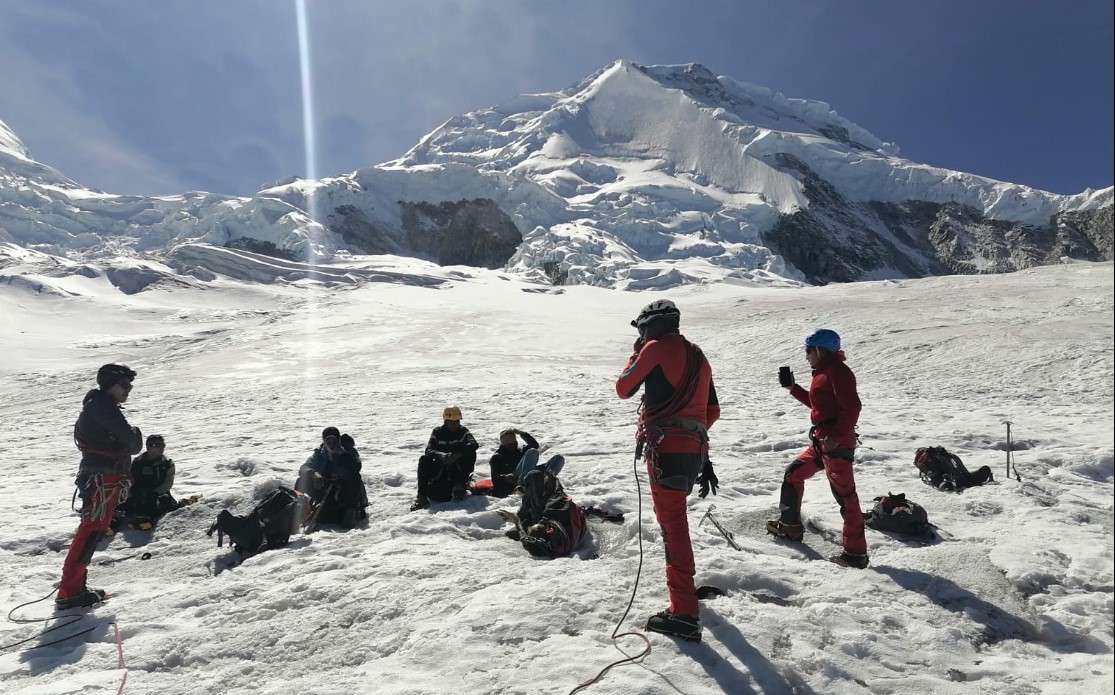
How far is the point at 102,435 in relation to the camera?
5340mm

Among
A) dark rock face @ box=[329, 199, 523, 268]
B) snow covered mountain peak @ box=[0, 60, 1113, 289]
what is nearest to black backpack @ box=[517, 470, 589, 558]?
snow covered mountain peak @ box=[0, 60, 1113, 289]

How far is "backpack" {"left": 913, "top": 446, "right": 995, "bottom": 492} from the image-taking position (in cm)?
705

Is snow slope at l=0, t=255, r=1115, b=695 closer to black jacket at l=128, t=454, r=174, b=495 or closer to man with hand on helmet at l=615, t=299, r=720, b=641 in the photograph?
man with hand on helmet at l=615, t=299, r=720, b=641

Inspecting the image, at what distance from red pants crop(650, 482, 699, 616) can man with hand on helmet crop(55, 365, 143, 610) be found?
466 centimetres

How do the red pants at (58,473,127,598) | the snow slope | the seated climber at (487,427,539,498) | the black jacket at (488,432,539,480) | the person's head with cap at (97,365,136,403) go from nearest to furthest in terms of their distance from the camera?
1. the snow slope
2. the red pants at (58,473,127,598)
3. the person's head with cap at (97,365,136,403)
4. the seated climber at (487,427,539,498)
5. the black jacket at (488,432,539,480)

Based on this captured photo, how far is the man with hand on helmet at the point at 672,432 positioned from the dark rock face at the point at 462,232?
122561mm

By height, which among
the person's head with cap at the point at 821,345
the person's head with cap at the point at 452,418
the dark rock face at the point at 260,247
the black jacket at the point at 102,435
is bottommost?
the person's head with cap at the point at 452,418

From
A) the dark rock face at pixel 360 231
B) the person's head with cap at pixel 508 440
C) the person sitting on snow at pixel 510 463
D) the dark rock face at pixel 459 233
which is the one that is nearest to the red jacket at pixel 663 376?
the person sitting on snow at pixel 510 463

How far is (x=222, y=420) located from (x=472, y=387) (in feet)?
23.3

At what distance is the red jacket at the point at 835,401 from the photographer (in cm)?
507

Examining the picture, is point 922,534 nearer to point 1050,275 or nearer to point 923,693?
point 923,693

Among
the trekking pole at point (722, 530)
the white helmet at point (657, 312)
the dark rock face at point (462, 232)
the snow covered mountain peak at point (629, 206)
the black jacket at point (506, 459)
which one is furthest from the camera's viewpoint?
the dark rock face at point (462, 232)

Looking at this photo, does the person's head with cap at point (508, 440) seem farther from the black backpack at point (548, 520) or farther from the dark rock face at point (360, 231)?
the dark rock face at point (360, 231)

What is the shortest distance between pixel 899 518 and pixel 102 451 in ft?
25.2
